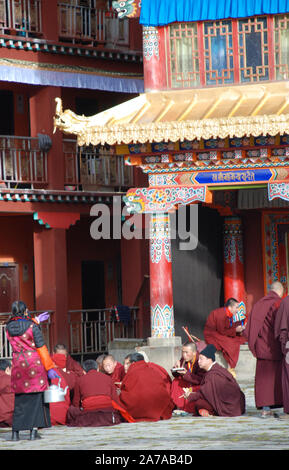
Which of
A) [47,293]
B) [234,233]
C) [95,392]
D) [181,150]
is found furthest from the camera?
[47,293]

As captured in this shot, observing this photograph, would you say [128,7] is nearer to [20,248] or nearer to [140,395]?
[140,395]

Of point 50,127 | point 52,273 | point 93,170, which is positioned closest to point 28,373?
point 52,273

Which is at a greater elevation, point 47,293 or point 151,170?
point 151,170

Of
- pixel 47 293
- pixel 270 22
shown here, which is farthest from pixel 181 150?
pixel 47 293

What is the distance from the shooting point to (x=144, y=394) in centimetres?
1284

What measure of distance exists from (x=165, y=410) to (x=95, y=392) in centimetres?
101

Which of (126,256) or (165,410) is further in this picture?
(126,256)

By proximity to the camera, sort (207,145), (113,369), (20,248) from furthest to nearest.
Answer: (20,248)
(207,145)
(113,369)

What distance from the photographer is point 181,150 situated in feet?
52.2

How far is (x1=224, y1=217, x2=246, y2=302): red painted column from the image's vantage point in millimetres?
18875

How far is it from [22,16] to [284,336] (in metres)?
10.3

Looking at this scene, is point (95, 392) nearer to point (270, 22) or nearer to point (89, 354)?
point (270, 22)

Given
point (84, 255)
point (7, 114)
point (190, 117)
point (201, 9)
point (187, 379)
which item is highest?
point (201, 9)

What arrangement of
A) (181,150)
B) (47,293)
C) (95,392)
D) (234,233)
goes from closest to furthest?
(95,392)
(181,150)
(234,233)
(47,293)
